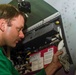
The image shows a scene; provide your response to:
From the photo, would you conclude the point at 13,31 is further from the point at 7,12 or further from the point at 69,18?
the point at 69,18

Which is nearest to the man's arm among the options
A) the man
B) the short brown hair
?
the man

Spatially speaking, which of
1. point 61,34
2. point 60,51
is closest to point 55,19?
point 61,34

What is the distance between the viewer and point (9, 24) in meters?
1.33

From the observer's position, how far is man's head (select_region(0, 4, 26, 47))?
1315 mm

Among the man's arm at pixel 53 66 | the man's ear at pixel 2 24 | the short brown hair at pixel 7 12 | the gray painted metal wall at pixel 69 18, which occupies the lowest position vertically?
the man's arm at pixel 53 66

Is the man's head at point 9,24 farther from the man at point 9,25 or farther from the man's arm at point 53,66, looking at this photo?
the man's arm at point 53,66

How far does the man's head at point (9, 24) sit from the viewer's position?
1.32 metres

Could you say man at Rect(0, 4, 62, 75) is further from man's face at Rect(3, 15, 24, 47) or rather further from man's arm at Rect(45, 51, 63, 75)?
man's arm at Rect(45, 51, 63, 75)

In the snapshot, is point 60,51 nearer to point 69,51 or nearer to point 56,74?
point 69,51

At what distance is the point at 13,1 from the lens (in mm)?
1750

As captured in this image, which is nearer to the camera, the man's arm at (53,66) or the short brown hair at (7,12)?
the short brown hair at (7,12)

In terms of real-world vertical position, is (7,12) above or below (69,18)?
above

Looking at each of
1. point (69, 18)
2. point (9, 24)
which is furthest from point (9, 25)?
point (69, 18)

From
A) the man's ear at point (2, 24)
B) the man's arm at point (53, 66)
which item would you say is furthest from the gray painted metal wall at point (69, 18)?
the man's ear at point (2, 24)
